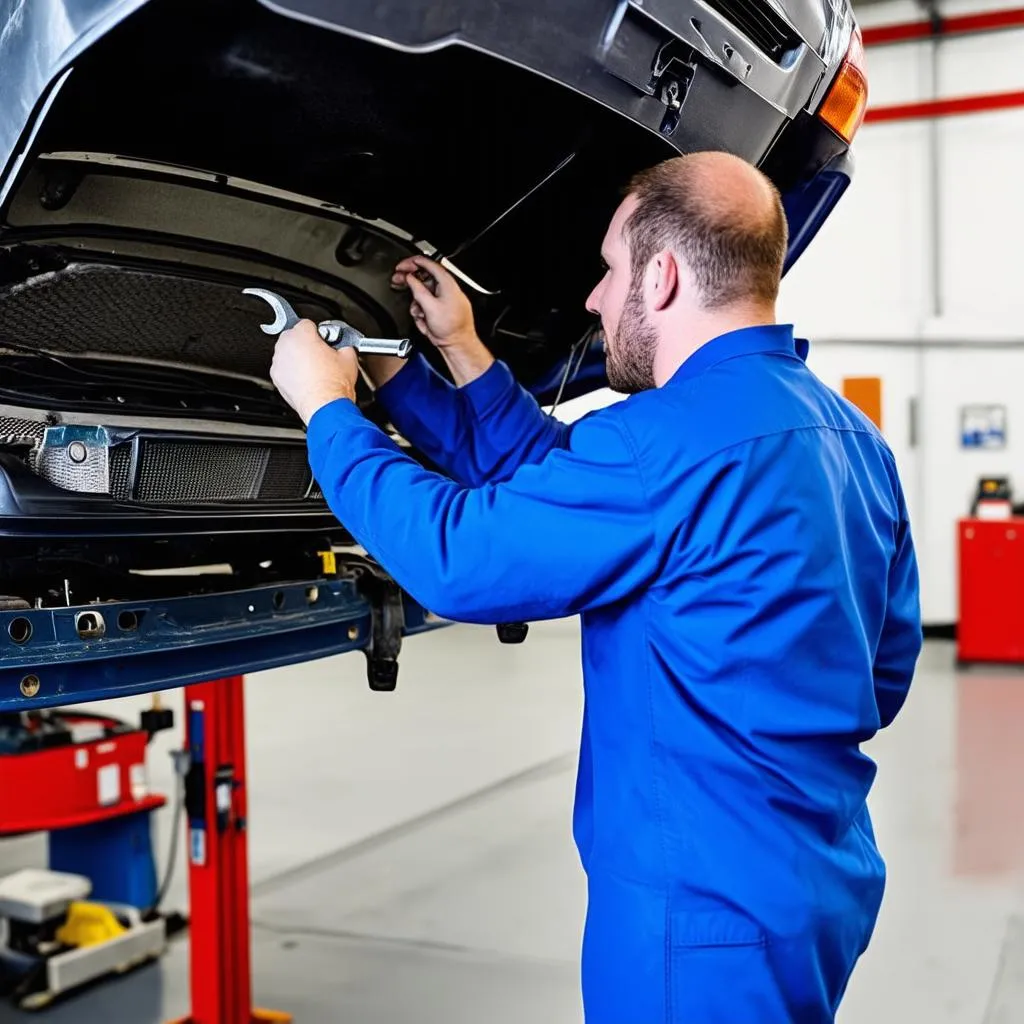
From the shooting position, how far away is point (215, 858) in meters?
2.69

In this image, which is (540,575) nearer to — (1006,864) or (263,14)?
(263,14)

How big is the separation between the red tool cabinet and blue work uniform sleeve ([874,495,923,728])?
643 centimetres

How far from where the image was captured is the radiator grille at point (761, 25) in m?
1.50

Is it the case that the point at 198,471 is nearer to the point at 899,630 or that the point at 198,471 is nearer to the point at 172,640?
the point at 172,640

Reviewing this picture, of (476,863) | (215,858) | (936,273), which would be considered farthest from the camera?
(936,273)

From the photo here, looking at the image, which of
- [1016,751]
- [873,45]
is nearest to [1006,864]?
[1016,751]

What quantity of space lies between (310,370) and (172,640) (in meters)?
0.48

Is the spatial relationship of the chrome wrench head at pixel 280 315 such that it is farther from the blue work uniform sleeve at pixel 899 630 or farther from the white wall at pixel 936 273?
the white wall at pixel 936 273

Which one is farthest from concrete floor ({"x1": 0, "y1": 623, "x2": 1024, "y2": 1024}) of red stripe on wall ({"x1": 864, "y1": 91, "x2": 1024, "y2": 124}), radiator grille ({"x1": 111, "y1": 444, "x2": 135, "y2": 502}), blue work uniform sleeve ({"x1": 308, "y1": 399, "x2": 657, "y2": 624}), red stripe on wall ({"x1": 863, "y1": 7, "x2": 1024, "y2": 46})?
red stripe on wall ({"x1": 863, "y1": 7, "x2": 1024, "y2": 46})

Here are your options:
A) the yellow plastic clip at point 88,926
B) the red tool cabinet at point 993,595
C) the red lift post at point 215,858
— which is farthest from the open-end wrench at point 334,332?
the red tool cabinet at point 993,595

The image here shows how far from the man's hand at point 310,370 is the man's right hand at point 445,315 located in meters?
0.34

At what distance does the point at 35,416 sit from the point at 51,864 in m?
2.33

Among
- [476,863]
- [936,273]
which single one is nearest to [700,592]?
[476,863]

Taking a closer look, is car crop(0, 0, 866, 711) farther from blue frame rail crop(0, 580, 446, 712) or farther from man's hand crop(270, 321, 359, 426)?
man's hand crop(270, 321, 359, 426)
